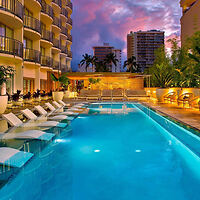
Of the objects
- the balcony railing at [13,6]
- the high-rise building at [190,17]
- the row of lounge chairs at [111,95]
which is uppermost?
the high-rise building at [190,17]

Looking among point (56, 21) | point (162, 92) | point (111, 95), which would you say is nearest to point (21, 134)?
point (162, 92)

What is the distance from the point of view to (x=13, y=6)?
14.5 m

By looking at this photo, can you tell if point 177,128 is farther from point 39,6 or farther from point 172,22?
point 172,22

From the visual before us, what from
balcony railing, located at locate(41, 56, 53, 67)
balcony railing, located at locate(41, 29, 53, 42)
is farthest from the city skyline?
balcony railing, located at locate(41, 56, 53, 67)

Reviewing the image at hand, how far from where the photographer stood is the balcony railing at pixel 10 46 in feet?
45.2

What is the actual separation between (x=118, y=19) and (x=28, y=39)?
75.6 m

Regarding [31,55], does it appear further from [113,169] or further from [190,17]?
[190,17]

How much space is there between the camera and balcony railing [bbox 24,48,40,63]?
18031mm

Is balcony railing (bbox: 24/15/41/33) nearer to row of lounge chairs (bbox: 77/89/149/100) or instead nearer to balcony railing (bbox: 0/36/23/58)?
balcony railing (bbox: 0/36/23/58)

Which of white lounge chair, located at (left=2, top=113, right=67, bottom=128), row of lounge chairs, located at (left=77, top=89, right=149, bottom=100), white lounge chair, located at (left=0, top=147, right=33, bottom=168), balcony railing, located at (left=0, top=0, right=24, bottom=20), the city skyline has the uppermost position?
the city skyline

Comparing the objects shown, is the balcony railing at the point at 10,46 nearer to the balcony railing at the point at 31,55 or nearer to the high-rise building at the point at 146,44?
Result: the balcony railing at the point at 31,55

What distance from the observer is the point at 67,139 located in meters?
5.75

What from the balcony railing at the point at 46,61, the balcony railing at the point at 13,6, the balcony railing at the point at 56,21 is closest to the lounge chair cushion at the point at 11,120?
the balcony railing at the point at 13,6

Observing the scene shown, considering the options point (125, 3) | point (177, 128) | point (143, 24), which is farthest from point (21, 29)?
point (143, 24)
